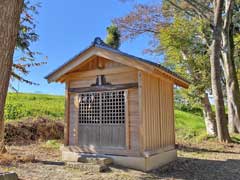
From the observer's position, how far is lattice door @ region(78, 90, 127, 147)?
7109mm

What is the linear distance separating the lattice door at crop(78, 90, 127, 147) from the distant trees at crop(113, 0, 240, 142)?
21.3 feet

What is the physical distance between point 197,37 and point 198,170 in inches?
433

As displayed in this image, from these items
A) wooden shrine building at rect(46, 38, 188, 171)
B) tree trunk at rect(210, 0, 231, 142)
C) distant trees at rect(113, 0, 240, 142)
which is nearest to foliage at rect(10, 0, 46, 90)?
wooden shrine building at rect(46, 38, 188, 171)

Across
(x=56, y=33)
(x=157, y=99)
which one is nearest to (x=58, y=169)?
(x=157, y=99)

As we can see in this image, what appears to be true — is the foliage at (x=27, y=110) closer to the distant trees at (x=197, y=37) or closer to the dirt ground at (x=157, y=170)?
the dirt ground at (x=157, y=170)

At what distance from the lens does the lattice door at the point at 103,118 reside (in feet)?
23.3

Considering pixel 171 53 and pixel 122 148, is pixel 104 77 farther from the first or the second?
pixel 171 53

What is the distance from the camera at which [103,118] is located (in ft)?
24.3

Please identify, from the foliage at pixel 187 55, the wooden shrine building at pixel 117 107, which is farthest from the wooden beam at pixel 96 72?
the foliage at pixel 187 55

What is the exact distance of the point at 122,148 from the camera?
22.7 ft

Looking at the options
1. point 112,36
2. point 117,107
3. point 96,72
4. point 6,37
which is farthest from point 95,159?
point 112,36

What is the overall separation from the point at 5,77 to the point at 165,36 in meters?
12.5

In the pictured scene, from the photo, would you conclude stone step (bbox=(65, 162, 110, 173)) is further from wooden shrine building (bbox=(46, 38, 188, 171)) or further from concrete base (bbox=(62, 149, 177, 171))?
wooden shrine building (bbox=(46, 38, 188, 171))

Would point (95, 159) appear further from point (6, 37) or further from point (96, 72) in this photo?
point (6, 37)
